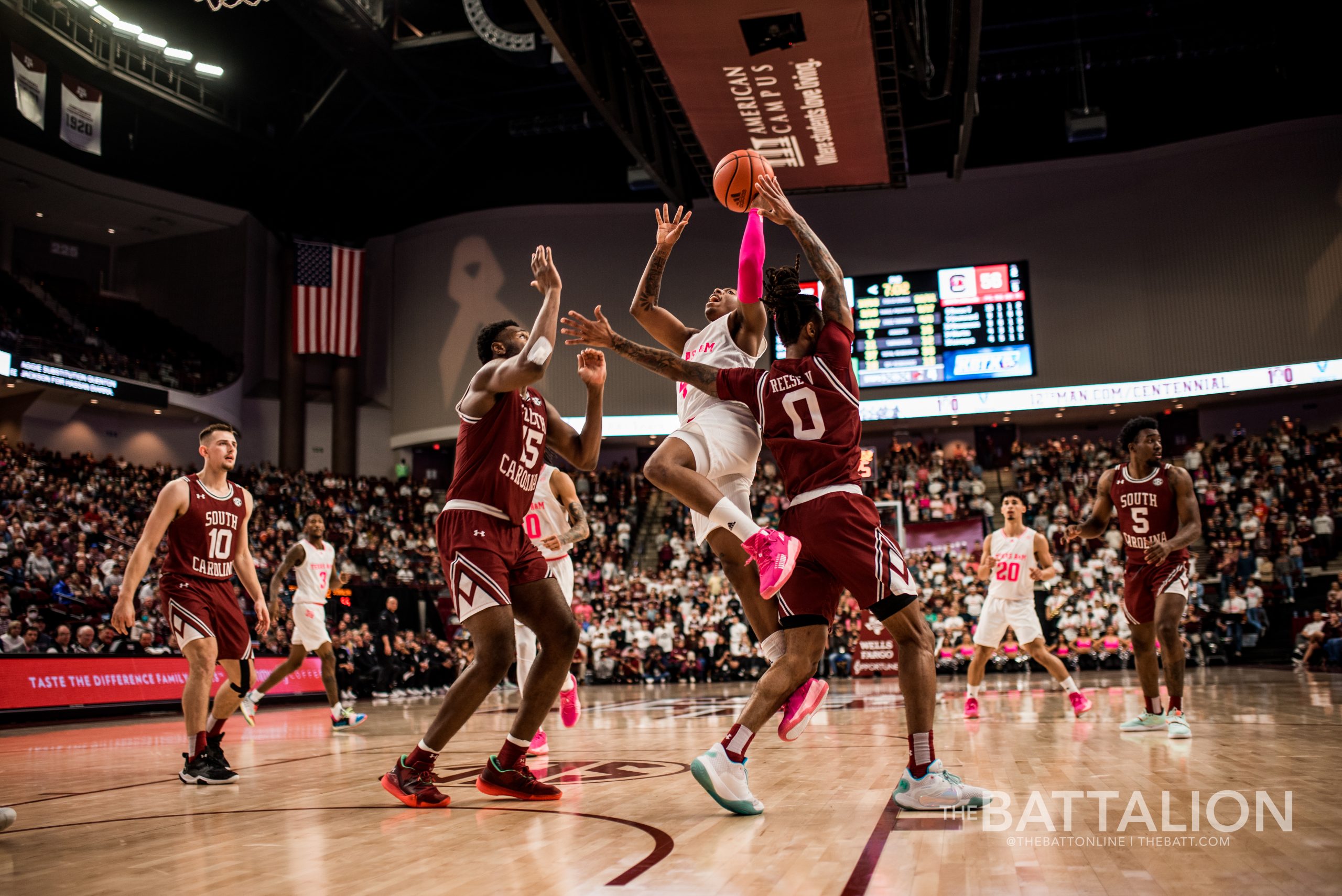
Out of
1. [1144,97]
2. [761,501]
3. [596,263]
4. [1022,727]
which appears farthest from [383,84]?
[1022,727]

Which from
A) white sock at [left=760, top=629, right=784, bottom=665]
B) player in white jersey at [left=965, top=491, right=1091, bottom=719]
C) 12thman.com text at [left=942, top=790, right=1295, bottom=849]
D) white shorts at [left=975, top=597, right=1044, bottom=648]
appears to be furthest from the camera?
white shorts at [left=975, top=597, right=1044, bottom=648]

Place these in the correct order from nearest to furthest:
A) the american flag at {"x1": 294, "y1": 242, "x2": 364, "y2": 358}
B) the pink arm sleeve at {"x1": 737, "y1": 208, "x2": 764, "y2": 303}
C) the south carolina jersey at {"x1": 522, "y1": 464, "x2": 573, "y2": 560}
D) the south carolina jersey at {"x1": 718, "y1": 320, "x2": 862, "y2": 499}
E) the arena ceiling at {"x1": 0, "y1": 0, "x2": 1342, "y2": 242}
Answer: the south carolina jersey at {"x1": 718, "y1": 320, "x2": 862, "y2": 499} → the pink arm sleeve at {"x1": 737, "y1": 208, "x2": 764, "y2": 303} → the south carolina jersey at {"x1": 522, "y1": 464, "x2": 573, "y2": 560} → the arena ceiling at {"x1": 0, "y1": 0, "x2": 1342, "y2": 242} → the american flag at {"x1": 294, "y1": 242, "x2": 364, "y2": 358}

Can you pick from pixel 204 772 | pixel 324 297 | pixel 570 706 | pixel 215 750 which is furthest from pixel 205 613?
pixel 324 297

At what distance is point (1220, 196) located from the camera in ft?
87.7

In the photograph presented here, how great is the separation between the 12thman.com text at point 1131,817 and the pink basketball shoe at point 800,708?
74 cm

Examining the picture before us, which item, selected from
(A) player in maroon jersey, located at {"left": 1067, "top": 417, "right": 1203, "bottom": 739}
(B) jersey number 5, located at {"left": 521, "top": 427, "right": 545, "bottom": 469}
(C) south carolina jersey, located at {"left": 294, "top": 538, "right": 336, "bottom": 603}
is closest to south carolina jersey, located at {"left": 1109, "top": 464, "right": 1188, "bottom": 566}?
(A) player in maroon jersey, located at {"left": 1067, "top": 417, "right": 1203, "bottom": 739}

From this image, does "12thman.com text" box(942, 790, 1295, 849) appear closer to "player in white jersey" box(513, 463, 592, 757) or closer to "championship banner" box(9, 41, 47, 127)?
"player in white jersey" box(513, 463, 592, 757)

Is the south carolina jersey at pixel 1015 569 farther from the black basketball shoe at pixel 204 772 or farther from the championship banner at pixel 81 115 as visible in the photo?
the championship banner at pixel 81 115

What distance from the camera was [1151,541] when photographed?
23.7 ft

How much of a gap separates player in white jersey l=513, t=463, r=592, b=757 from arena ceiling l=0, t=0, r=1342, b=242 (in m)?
10.8

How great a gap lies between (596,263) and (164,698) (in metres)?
19.5

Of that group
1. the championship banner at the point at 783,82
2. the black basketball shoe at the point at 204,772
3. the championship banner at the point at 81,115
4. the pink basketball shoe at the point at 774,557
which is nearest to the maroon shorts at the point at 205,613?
the black basketball shoe at the point at 204,772

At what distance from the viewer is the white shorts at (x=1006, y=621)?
9.98m

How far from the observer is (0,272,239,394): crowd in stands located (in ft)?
82.5
